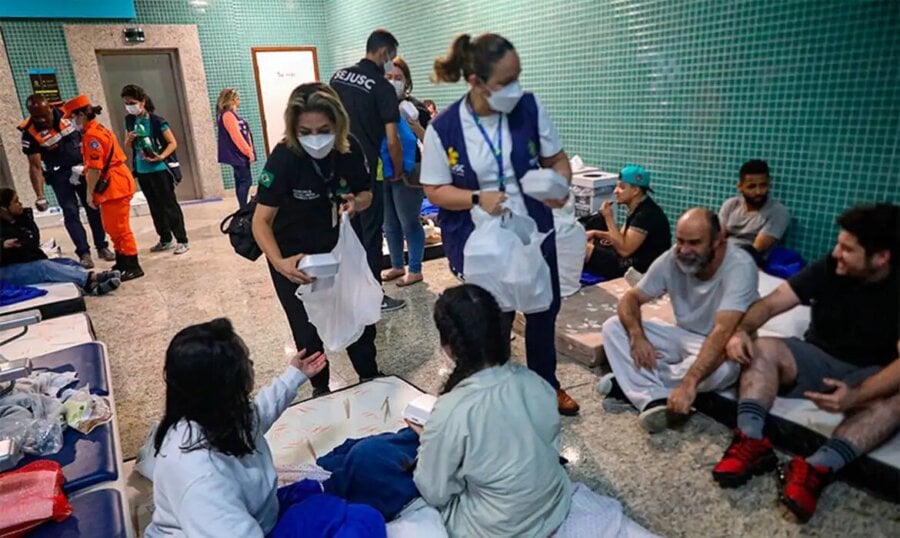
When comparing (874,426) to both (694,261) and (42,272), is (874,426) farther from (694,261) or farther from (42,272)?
(42,272)

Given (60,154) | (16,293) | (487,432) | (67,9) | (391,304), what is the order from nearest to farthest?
(487,432)
(16,293)
(391,304)
(60,154)
(67,9)

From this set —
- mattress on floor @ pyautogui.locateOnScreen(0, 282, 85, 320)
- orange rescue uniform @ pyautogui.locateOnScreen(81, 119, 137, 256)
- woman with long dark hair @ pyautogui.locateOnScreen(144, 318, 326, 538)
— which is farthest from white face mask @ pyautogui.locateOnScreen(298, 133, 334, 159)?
orange rescue uniform @ pyautogui.locateOnScreen(81, 119, 137, 256)

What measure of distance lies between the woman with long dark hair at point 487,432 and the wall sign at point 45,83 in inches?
278

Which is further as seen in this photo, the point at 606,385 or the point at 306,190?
the point at 606,385

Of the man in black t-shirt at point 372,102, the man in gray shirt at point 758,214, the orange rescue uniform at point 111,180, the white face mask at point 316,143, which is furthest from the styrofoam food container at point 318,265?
the orange rescue uniform at point 111,180

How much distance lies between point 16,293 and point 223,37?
202 inches

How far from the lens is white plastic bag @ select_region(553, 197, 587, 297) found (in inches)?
112

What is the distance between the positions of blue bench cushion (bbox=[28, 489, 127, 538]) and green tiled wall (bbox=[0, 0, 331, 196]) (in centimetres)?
665

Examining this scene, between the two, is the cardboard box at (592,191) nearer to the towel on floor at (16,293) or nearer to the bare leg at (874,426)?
the bare leg at (874,426)

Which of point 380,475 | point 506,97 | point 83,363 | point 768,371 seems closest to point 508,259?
point 506,97

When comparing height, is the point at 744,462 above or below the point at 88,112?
below

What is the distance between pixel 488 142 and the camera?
1.80 metres

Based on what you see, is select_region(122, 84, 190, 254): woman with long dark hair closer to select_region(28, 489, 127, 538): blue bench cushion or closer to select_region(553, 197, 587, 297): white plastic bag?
select_region(553, 197, 587, 297): white plastic bag

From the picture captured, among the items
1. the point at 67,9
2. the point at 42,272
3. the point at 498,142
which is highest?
the point at 67,9
